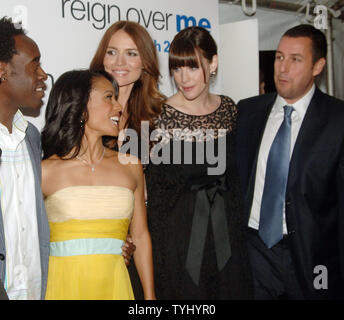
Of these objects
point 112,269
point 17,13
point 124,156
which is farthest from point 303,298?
point 17,13

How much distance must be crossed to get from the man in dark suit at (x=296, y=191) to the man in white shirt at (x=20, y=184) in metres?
1.29

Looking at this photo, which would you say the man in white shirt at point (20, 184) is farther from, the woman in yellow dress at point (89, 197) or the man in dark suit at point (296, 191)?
the man in dark suit at point (296, 191)

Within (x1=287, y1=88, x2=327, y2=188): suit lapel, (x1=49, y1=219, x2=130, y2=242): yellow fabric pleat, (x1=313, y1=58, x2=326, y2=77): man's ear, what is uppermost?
(x1=313, y1=58, x2=326, y2=77): man's ear

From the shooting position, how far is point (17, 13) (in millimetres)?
2887

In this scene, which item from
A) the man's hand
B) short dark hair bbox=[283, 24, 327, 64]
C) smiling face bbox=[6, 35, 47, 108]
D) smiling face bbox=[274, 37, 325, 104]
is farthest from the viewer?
short dark hair bbox=[283, 24, 327, 64]

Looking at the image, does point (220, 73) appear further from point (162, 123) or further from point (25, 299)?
point (25, 299)

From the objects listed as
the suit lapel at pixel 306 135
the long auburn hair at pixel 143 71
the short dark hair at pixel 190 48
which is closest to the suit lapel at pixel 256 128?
the suit lapel at pixel 306 135

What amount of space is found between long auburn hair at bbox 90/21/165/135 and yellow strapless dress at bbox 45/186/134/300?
82 centimetres

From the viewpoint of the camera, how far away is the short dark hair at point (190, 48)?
2.79 metres

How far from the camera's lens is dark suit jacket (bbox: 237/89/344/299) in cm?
267

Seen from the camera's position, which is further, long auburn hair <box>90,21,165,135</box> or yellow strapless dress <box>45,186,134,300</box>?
long auburn hair <box>90,21,165,135</box>

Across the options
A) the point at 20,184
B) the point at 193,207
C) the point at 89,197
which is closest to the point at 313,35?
the point at 193,207

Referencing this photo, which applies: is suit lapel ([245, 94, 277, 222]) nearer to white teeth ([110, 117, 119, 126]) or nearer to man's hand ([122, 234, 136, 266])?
man's hand ([122, 234, 136, 266])

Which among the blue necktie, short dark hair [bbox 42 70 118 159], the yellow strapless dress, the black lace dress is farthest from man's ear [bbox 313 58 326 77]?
the yellow strapless dress
